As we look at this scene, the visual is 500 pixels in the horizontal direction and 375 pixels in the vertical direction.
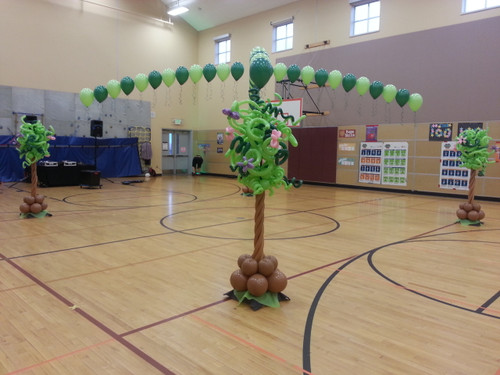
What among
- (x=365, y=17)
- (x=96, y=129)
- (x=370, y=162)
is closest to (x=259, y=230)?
(x=370, y=162)

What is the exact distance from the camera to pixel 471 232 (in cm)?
692

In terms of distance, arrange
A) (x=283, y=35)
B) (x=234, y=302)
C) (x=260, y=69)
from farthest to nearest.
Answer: (x=283, y=35) → (x=260, y=69) → (x=234, y=302)

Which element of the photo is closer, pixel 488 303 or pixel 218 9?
pixel 488 303

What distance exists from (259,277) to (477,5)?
460 inches

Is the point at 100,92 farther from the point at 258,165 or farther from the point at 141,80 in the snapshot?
the point at 258,165

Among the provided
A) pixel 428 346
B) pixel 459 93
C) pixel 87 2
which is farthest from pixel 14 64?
pixel 428 346

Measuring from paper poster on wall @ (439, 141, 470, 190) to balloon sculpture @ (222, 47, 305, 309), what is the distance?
32.6 ft

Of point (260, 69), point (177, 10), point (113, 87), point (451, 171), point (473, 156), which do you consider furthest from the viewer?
point (177, 10)

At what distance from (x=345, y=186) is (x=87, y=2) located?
12.3 meters

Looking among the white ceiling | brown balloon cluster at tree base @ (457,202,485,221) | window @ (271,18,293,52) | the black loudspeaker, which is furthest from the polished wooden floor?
the white ceiling

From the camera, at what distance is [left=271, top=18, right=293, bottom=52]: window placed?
15.9 metres

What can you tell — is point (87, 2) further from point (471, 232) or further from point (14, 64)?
point (471, 232)

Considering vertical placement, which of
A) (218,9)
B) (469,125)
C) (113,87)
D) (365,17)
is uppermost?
(218,9)

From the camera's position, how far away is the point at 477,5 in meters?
11.3
